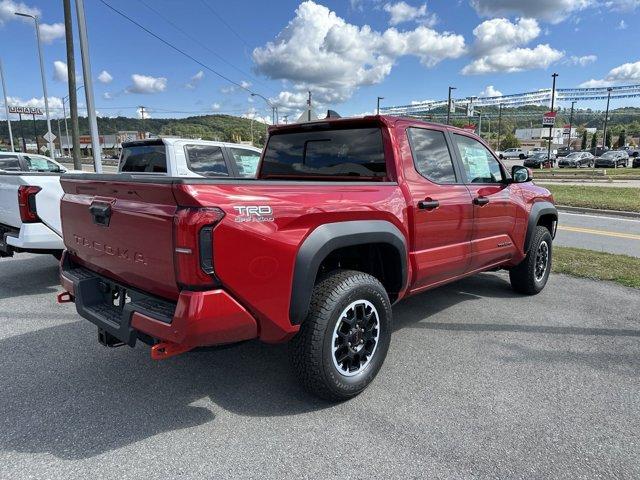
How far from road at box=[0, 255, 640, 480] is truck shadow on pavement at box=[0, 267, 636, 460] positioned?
0.04 ft

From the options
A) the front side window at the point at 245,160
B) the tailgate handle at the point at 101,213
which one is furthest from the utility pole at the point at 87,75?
the tailgate handle at the point at 101,213

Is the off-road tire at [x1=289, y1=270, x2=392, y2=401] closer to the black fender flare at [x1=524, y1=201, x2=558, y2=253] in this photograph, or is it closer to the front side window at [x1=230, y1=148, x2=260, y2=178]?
the black fender flare at [x1=524, y1=201, x2=558, y2=253]

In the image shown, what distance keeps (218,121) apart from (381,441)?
108 metres

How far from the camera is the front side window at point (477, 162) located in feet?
14.4

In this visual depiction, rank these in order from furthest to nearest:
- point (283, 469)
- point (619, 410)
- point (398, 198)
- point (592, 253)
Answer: point (592, 253), point (398, 198), point (619, 410), point (283, 469)

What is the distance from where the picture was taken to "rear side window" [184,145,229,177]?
698cm

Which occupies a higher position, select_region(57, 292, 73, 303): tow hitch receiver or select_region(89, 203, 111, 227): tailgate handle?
select_region(89, 203, 111, 227): tailgate handle

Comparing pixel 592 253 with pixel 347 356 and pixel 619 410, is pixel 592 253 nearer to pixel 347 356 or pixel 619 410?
pixel 619 410

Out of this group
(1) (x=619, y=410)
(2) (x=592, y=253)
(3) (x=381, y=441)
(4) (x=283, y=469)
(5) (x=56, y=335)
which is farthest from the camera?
(2) (x=592, y=253)

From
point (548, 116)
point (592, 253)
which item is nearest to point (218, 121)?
point (548, 116)

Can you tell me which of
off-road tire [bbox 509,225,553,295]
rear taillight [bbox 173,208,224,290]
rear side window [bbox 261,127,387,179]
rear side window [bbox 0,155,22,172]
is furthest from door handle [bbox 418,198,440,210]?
rear side window [bbox 0,155,22,172]

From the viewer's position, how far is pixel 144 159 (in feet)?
23.7

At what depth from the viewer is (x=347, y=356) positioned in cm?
304

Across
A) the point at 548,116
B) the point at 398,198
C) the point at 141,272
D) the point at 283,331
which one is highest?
the point at 548,116
